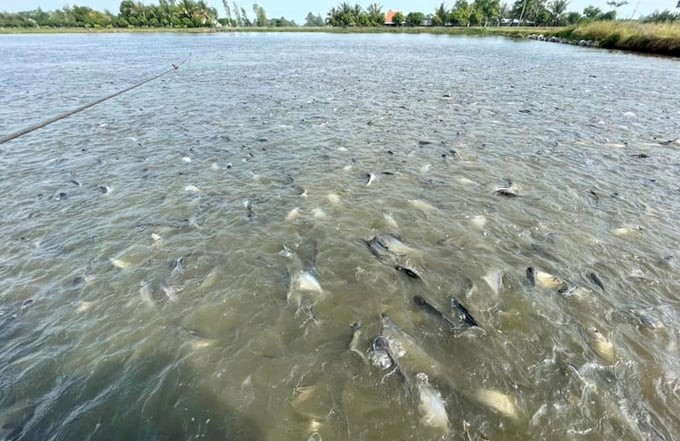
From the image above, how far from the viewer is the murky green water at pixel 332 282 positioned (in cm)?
378

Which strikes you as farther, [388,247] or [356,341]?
[388,247]

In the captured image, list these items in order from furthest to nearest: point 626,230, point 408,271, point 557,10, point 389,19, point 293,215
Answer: point 389,19 → point 557,10 → point 293,215 → point 626,230 → point 408,271

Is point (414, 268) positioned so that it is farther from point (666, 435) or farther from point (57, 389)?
point (57, 389)

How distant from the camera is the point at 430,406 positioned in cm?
377

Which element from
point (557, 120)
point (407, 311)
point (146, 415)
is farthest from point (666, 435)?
point (557, 120)

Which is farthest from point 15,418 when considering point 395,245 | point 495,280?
point 495,280

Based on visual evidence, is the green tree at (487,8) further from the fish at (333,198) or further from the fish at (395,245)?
the fish at (395,245)

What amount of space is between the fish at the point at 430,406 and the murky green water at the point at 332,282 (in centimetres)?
3

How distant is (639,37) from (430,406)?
5500cm

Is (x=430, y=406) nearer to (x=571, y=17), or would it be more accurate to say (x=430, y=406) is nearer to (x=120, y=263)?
(x=120, y=263)

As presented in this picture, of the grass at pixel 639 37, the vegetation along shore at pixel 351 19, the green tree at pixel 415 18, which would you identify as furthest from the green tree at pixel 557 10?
the grass at pixel 639 37

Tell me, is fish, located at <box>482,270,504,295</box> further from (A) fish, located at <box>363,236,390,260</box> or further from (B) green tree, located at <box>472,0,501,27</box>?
(B) green tree, located at <box>472,0,501,27</box>

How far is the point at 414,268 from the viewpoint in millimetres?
5934

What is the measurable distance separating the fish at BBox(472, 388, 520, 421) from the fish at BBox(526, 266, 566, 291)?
7.59ft
